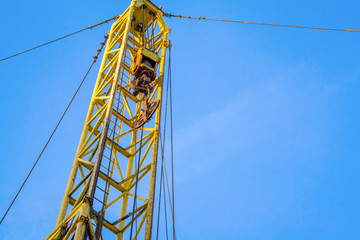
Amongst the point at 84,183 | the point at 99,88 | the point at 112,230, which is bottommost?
the point at 112,230

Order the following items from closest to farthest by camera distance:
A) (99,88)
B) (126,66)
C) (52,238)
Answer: (52,238)
(99,88)
(126,66)

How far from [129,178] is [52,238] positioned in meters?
3.28

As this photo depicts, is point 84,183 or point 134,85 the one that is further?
point 134,85

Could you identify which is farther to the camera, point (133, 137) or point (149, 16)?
point (149, 16)

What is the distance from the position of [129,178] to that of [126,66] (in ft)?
16.1

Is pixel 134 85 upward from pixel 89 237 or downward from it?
upward

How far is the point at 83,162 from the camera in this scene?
13008 mm

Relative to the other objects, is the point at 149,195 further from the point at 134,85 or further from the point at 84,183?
the point at 134,85

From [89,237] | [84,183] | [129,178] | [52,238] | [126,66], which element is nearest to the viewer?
[89,237]

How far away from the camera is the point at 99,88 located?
15.8m

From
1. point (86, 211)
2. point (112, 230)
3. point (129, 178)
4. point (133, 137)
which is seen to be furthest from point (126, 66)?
point (86, 211)

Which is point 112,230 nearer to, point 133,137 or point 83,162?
point 83,162

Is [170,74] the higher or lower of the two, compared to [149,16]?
lower

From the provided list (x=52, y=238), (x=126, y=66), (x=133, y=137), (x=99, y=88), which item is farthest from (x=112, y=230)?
(x=126, y=66)
